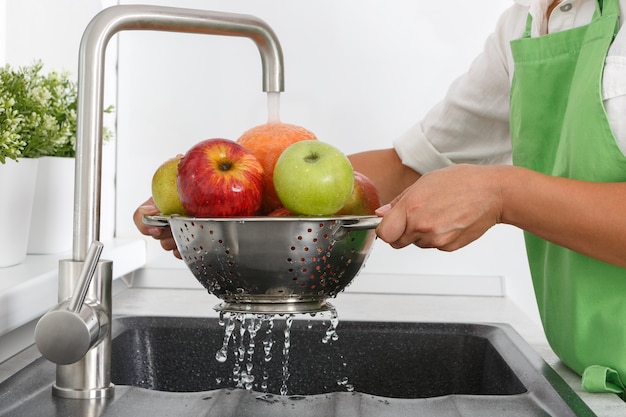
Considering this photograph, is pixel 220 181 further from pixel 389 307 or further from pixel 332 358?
pixel 389 307

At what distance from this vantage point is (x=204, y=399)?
0.93 m

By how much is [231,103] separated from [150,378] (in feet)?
2.49

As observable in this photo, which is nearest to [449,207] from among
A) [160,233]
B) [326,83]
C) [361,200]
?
[361,200]

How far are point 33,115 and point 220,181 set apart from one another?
0.51 metres

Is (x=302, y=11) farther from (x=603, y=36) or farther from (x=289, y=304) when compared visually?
(x=289, y=304)

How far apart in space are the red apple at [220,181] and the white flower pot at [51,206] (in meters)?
0.62

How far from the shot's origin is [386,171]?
4.87 feet

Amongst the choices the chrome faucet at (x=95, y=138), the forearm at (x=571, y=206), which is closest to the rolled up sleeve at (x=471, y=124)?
the forearm at (x=571, y=206)

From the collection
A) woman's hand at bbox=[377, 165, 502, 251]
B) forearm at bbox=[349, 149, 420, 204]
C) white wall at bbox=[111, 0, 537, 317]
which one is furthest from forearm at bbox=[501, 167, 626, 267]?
white wall at bbox=[111, 0, 537, 317]

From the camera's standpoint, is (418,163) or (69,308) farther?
(418,163)

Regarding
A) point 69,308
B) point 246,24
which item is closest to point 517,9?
point 246,24

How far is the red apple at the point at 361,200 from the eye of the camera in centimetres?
83

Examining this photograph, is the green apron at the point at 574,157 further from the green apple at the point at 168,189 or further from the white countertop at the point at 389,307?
the green apple at the point at 168,189

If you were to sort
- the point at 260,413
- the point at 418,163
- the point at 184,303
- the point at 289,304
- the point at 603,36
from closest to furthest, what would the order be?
the point at 289,304, the point at 260,413, the point at 603,36, the point at 418,163, the point at 184,303
